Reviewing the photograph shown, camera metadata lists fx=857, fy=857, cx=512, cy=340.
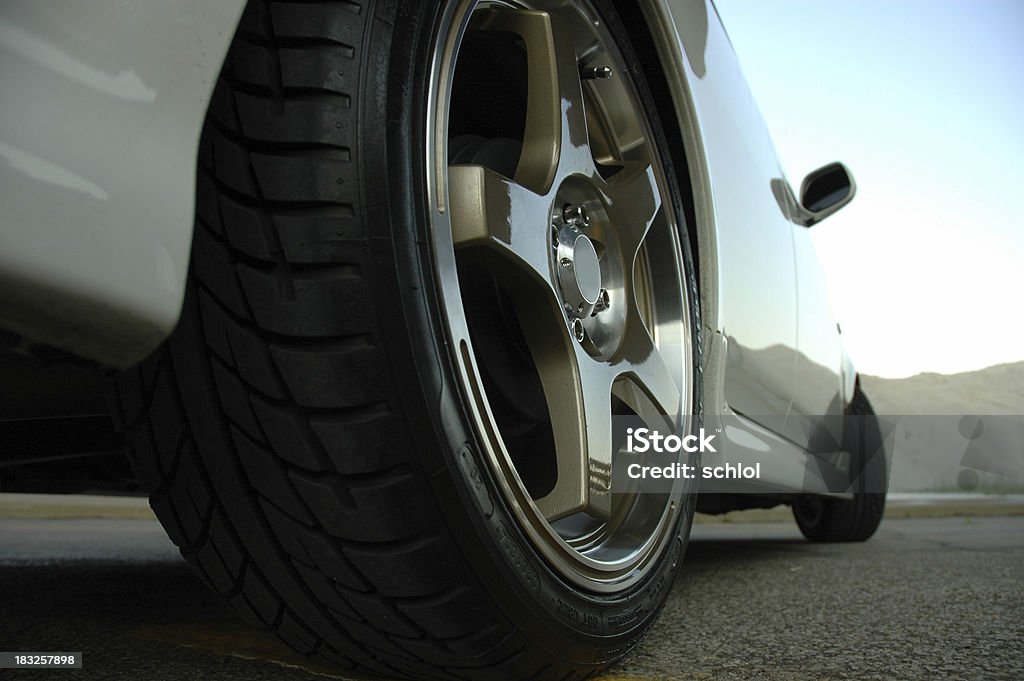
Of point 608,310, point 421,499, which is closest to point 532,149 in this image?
point 608,310

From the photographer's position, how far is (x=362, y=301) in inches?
28.0

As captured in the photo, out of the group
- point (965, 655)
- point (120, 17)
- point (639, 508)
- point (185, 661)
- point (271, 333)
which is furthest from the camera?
point (639, 508)

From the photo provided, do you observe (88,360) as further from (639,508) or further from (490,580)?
(639,508)

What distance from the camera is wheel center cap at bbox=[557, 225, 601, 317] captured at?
111 cm

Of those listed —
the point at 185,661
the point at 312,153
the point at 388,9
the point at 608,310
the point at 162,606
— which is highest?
the point at 388,9

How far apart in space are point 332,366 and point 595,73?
2.46 feet

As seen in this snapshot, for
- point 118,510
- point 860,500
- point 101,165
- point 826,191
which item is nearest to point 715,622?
point 101,165

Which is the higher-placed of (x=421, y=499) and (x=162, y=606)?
(x=421, y=499)

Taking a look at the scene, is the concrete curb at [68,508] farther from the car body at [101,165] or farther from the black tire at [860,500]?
the car body at [101,165]

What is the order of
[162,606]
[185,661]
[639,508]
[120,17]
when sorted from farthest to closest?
[162,606]
[639,508]
[185,661]
[120,17]

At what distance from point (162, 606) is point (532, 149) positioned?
94 centimetres

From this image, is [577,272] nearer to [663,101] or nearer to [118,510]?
[663,101]

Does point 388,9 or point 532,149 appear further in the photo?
point 532,149

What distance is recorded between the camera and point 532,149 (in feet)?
3.64
